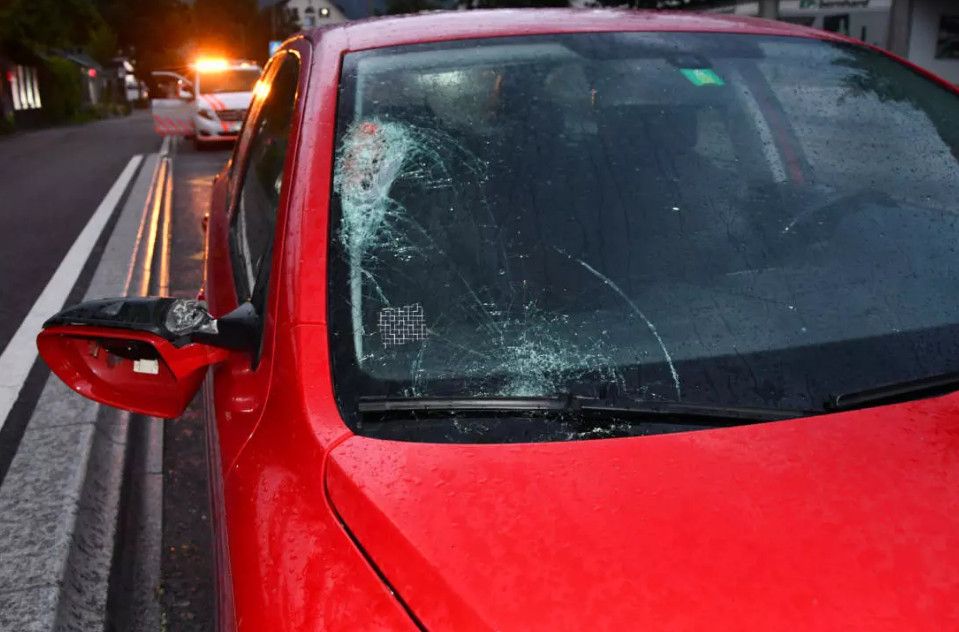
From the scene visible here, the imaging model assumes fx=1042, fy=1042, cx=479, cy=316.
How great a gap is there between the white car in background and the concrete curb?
16918 mm

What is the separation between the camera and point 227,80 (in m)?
23.9

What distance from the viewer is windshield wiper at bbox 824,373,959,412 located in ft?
5.58

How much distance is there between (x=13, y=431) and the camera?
430 centimetres

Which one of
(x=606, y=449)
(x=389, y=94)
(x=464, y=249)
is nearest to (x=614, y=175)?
(x=464, y=249)

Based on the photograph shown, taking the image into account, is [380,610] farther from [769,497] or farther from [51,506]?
[51,506]

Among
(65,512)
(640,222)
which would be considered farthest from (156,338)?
(65,512)

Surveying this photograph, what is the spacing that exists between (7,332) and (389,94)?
4792 millimetres

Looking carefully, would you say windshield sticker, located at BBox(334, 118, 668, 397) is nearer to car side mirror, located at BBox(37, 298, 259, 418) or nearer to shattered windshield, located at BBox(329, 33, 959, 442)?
shattered windshield, located at BBox(329, 33, 959, 442)

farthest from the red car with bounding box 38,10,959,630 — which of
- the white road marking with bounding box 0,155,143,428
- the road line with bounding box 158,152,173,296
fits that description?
the road line with bounding box 158,152,173,296

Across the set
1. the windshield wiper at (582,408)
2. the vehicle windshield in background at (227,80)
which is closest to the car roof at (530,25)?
the windshield wiper at (582,408)

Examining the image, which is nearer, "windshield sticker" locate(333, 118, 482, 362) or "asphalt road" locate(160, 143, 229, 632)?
"windshield sticker" locate(333, 118, 482, 362)

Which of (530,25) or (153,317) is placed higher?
(530,25)

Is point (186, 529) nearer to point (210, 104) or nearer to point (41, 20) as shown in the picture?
point (210, 104)

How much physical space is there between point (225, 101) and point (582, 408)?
21.5 m
